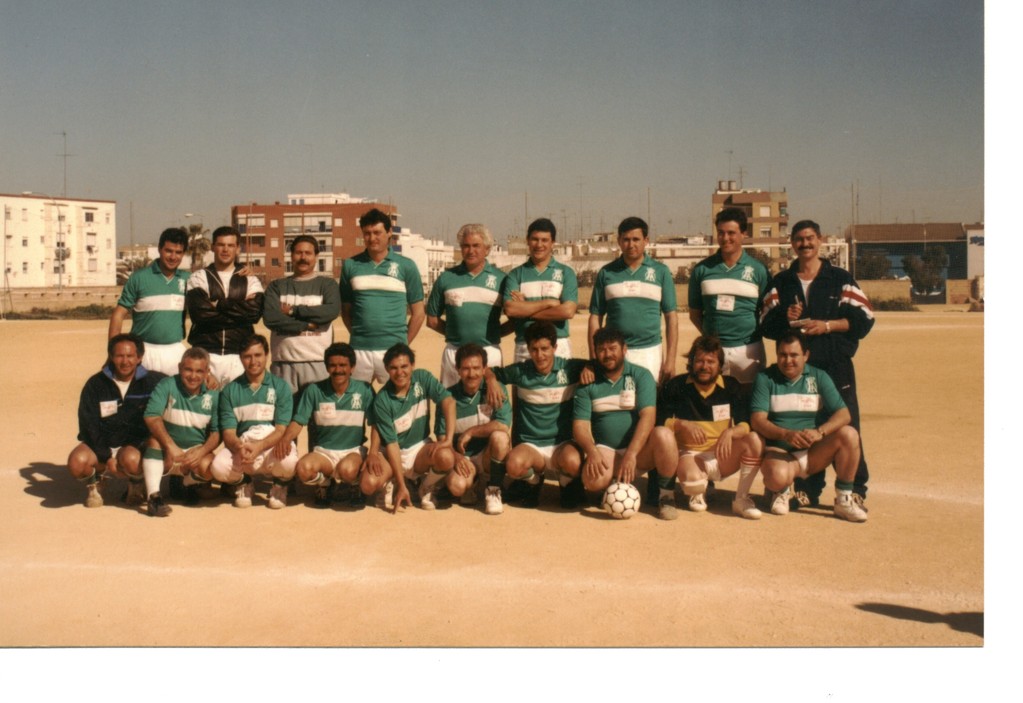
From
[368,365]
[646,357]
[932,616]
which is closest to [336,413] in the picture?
[368,365]

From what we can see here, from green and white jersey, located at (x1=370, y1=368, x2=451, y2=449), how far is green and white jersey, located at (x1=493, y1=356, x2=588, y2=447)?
53 cm

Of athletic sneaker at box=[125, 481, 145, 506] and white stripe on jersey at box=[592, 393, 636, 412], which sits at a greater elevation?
white stripe on jersey at box=[592, 393, 636, 412]

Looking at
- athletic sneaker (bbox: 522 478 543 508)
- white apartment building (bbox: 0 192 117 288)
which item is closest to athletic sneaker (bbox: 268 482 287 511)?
athletic sneaker (bbox: 522 478 543 508)

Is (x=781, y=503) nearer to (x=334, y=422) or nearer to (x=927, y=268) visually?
(x=334, y=422)

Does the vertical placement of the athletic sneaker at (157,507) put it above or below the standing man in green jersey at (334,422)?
below

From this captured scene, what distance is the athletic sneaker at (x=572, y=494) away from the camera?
6.11 meters

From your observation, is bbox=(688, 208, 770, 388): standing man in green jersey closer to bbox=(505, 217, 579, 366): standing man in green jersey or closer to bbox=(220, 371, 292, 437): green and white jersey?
bbox=(505, 217, 579, 366): standing man in green jersey

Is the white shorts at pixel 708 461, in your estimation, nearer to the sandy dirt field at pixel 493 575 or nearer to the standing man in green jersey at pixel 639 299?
the sandy dirt field at pixel 493 575

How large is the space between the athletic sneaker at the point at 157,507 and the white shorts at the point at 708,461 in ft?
11.4

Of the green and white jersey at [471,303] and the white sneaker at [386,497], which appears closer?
the white sneaker at [386,497]

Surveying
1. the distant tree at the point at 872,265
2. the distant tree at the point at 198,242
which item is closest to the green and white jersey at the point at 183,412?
the distant tree at the point at 872,265

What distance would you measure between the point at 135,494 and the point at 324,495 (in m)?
1.34

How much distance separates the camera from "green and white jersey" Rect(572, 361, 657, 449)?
5.99 metres

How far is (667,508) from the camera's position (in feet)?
19.1
